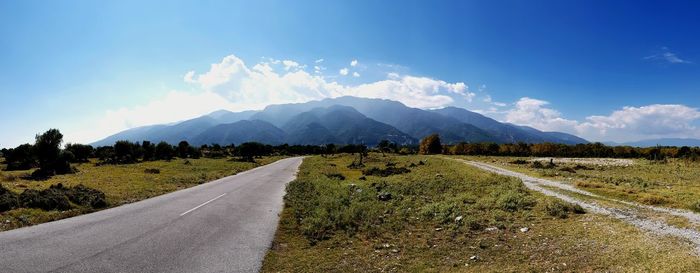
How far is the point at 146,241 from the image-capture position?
49.2 ft

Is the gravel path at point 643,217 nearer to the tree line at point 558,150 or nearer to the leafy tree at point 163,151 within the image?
the tree line at point 558,150

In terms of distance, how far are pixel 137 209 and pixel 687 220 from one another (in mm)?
30228

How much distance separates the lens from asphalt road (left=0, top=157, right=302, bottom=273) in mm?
11961

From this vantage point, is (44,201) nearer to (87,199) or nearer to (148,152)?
(87,199)

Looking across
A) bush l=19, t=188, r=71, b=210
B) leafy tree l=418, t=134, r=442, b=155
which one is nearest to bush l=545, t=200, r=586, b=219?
bush l=19, t=188, r=71, b=210

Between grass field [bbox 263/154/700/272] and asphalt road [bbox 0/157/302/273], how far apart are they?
1591 millimetres

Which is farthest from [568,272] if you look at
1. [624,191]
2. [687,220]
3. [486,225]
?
[624,191]

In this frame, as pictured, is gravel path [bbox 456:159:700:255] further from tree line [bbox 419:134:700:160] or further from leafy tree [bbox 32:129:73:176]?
tree line [bbox 419:134:700:160]

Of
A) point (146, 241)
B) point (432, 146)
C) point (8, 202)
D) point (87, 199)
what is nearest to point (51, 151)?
point (87, 199)

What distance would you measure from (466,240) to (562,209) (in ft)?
25.7

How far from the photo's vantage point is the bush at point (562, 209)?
19.5m

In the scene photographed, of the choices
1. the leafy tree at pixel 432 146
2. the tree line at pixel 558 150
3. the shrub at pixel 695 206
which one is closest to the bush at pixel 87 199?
the shrub at pixel 695 206

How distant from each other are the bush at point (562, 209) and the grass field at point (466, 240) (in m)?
0.05

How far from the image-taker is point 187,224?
18.8 metres
